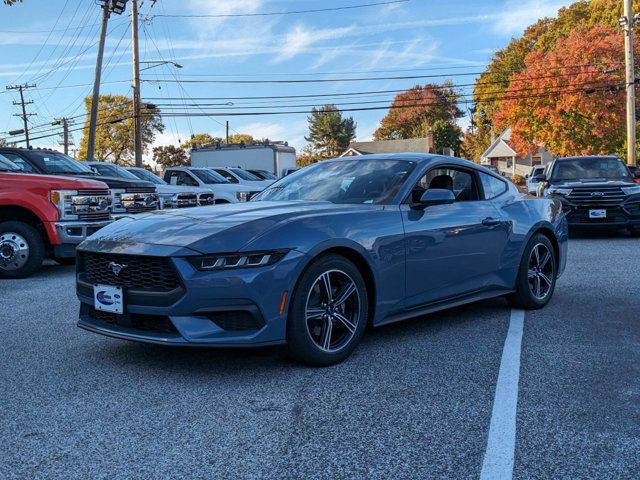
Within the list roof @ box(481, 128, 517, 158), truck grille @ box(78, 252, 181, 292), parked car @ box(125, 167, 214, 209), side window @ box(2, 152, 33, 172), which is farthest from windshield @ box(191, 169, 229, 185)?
roof @ box(481, 128, 517, 158)

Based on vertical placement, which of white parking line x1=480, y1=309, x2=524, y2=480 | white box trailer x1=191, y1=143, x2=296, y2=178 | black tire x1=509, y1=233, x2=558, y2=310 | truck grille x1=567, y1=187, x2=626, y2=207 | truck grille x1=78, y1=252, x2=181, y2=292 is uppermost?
white box trailer x1=191, y1=143, x2=296, y2=178

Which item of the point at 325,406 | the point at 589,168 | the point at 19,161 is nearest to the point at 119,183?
the point at 19,161

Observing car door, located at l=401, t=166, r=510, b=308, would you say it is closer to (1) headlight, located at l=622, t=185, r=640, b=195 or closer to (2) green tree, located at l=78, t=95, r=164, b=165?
(1) headlight, located at l=622, t=185, r=640, b=195

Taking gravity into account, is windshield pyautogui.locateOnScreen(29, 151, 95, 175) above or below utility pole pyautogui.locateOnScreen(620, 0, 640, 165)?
below

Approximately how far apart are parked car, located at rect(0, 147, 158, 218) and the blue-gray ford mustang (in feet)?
18.8

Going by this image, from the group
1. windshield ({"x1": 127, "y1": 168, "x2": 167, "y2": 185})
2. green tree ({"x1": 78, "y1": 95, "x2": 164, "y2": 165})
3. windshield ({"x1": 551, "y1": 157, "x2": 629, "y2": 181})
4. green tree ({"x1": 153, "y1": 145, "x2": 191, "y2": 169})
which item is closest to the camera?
windshield ({"x1": 551, "y1": 157, "x2": 629, "y2": 181})

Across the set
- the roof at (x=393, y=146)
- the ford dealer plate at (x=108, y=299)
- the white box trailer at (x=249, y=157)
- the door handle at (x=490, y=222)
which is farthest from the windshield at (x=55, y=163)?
the roof at (x=393, y=146)

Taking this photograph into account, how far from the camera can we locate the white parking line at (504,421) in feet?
9.23

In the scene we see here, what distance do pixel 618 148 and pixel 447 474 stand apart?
41572 millimetres

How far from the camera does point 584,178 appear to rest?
13391mm

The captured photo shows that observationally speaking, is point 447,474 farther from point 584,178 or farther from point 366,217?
point 584,178

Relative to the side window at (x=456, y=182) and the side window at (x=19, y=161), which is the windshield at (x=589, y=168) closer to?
the side window at (x=456, y=182)

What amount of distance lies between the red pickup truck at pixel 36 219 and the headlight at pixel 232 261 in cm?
546

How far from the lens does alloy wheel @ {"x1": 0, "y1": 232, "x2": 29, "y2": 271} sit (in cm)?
861
